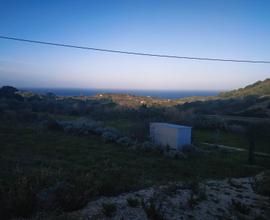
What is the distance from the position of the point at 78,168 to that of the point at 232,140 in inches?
501

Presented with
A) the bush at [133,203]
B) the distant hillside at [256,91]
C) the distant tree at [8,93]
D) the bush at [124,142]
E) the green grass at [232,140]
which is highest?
the distant hillside at [256,91]

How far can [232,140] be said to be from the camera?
19.7 m

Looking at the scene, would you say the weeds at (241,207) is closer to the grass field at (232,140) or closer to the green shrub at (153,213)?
the green shrub at (153,213)

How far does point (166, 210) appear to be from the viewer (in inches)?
245

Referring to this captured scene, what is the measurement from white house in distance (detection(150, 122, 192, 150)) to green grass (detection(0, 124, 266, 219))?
5.18ft

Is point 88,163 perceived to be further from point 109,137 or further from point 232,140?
point 232,140

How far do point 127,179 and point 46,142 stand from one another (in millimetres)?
7946

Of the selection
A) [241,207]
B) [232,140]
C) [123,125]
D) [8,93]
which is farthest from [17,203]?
[8,93]

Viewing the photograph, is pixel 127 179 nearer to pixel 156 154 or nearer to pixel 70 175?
pixel 70 175

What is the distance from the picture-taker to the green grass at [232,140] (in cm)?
1764

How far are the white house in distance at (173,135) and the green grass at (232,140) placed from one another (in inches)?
127

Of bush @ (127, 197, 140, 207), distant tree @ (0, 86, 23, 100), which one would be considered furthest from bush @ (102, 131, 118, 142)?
distant tree @ (0, 86, 23, 100)

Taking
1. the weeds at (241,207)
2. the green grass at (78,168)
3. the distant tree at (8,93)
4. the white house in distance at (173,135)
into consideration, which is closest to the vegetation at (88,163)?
the green grass at (78,168)

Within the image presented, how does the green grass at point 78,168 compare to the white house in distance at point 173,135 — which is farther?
the white house in distance at point 173,135
